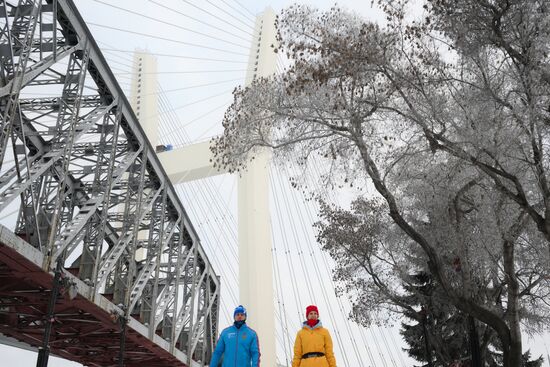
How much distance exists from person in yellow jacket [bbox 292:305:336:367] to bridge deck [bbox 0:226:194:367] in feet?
15.5

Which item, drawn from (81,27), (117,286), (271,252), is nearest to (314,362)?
(81,27)

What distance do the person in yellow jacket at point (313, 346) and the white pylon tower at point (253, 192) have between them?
501 inches

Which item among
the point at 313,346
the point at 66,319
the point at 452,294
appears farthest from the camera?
the point at 66,319

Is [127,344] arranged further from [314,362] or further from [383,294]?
[314,362]

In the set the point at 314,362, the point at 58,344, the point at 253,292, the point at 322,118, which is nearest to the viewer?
the point at 314,362

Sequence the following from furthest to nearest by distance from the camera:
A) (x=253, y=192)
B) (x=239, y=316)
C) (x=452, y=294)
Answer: (x=253, y=192), (x=452, y=294), (x=239, y=316)

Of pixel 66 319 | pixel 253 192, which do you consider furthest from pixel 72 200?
pixel 253 192

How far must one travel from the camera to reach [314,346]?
721 cm

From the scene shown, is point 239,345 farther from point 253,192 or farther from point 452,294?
point 253,192

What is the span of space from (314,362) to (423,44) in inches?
304

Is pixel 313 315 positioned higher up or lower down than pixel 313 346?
higher up

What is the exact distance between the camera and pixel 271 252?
25.9 meters

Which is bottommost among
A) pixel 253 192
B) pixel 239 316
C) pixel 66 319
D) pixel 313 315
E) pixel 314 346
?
pixel 314 346

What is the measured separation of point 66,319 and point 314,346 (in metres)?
8.80
